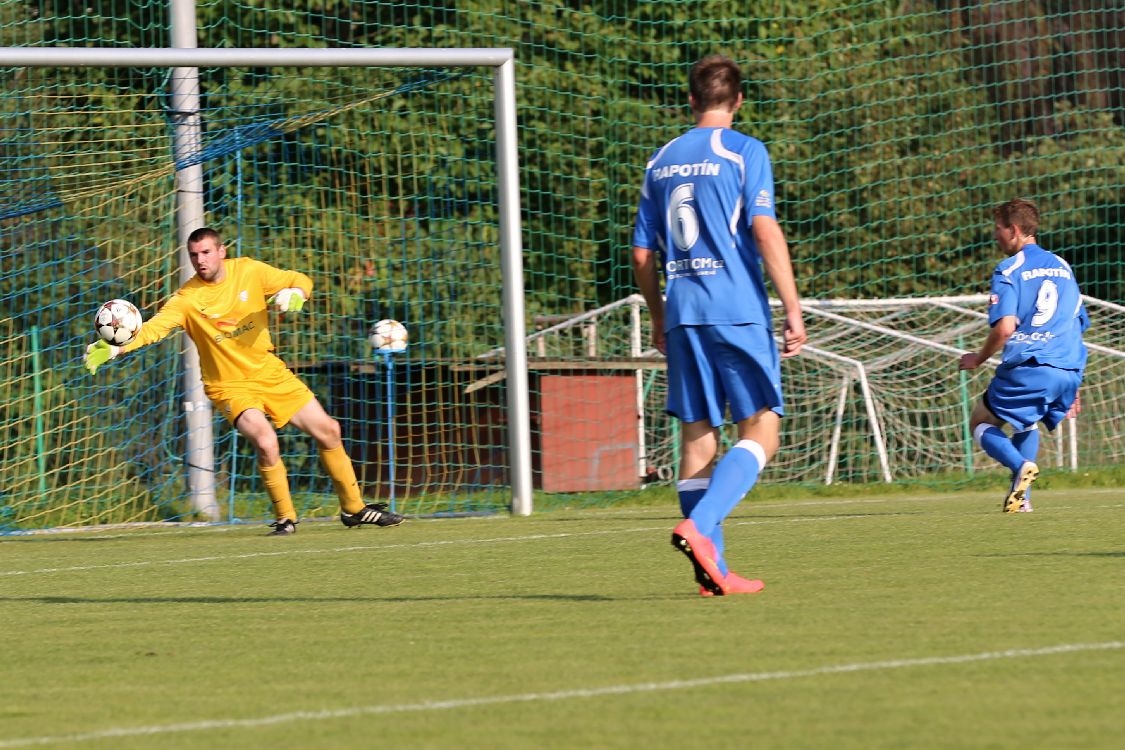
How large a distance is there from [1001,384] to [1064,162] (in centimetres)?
965

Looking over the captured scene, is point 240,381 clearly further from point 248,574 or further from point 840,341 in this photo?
point 840,341

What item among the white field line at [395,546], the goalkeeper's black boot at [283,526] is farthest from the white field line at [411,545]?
the goalkeeper's black boot at [283,526]

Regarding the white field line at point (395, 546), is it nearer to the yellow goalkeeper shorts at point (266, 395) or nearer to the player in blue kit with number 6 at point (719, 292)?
the yellow goalkeeper shorts at point (266, 395)

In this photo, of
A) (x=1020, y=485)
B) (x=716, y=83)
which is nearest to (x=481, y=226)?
(x=1020, y=485)

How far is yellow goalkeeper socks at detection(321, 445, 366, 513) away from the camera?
397 inches

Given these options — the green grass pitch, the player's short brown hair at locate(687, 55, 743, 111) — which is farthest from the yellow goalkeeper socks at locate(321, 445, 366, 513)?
the player's short brown hair at locate(687, 55, 743, 111)

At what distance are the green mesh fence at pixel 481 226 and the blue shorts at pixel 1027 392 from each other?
3.42m

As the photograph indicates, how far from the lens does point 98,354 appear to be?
9305 mm

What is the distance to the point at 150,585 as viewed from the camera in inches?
289

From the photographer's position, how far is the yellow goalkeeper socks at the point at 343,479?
10.1 meters

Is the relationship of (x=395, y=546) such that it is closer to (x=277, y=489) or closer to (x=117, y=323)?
(x=277, y=489)

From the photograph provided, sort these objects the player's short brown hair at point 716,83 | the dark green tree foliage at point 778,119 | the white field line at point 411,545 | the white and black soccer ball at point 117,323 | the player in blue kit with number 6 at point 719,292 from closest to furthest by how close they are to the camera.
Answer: the player in blue kit with number 6 at point 719,292
the player's short brown hair at point 716,83
the white field line at point 411,545
the white and black soccer ball at point 117,323
the dark green tree foliage at point 778,119

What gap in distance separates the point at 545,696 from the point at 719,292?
84.7 inches

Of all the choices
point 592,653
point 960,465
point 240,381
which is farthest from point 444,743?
point 960,465
